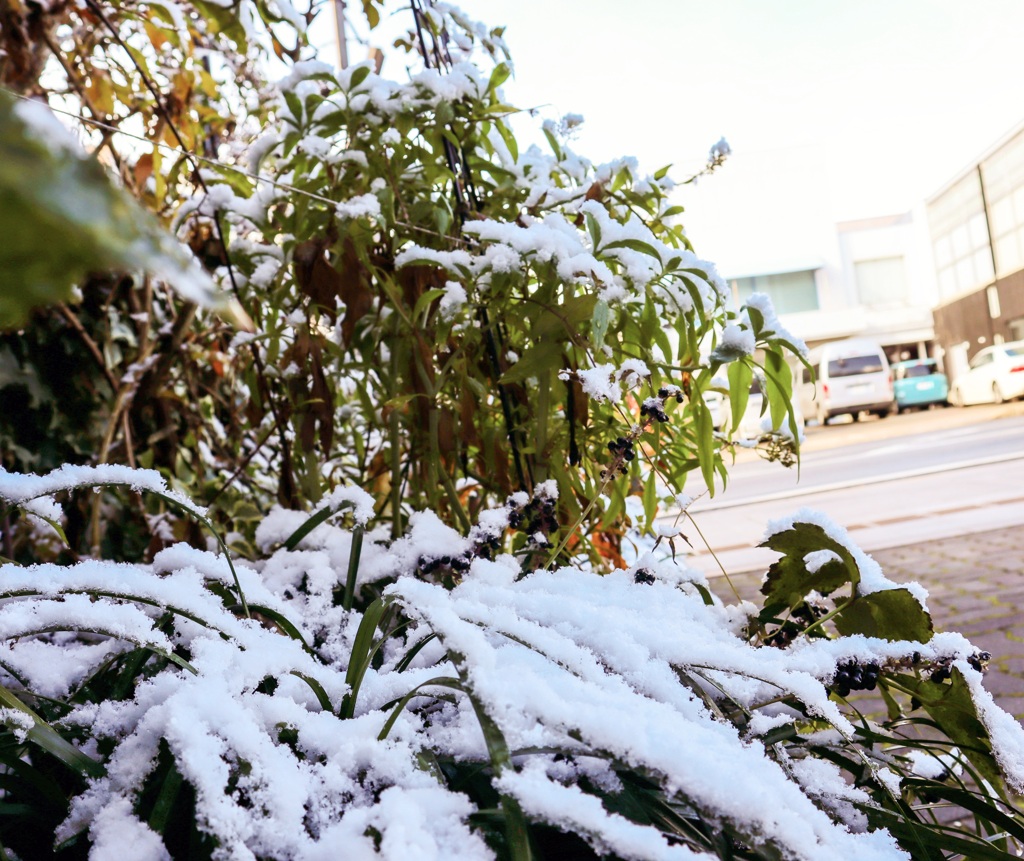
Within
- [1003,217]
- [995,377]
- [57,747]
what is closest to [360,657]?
[57,747]

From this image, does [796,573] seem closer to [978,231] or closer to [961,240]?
[978,231]

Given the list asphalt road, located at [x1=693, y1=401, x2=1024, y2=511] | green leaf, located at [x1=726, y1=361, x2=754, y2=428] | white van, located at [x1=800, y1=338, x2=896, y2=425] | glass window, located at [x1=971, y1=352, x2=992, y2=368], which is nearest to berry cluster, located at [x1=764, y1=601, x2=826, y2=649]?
green leaf, located at [x1=726, y1=361, x2=754, y2=428]

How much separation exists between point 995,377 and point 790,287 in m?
11.4

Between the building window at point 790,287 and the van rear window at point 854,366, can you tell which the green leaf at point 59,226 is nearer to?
the van rear window at point 854,366

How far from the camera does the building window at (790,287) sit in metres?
26.0

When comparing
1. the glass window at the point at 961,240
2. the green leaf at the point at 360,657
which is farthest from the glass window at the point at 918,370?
the green leaf at the point at 360,657

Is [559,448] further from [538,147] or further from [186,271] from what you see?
[186,271]

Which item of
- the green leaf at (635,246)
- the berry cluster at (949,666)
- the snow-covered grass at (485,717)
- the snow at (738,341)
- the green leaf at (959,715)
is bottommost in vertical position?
the green leaf at (959,715)

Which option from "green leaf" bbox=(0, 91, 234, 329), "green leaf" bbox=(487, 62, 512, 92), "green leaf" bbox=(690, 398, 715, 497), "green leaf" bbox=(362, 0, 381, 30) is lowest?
"green leaf" bbox=(690, 398, 715, 497)

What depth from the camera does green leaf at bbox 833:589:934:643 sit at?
2.36 ft

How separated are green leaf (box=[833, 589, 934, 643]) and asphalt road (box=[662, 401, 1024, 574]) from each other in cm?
164

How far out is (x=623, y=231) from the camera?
3.21ft

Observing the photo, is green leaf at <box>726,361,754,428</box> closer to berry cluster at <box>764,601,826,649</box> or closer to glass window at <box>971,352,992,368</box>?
berry cluster at <box>764,601,826,649</box>

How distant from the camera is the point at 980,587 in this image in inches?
135
